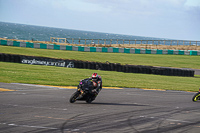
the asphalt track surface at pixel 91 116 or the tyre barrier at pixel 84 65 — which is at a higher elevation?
the tyre barrier at pixel 84 65

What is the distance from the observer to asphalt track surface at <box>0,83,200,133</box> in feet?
27.1

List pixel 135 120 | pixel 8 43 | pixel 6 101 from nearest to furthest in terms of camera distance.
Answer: pixel 135 120 → pixel 6 101 → pixel 8 43

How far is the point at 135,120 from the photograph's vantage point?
385 inches

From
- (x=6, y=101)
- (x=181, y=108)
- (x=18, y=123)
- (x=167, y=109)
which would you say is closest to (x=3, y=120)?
(x=18, y=123)

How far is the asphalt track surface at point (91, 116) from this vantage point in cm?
827

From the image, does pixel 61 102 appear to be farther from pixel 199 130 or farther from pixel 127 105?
pixel 199 130

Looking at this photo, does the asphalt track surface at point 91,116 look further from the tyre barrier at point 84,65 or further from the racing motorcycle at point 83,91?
the tyre barrier at point 84,65

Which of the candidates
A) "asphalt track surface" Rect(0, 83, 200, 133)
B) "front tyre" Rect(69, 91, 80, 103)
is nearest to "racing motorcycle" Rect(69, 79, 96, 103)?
"front tyre" Rect(69, 91, 80, 103)

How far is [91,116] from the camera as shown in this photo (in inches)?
393

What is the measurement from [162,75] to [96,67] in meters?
6.51

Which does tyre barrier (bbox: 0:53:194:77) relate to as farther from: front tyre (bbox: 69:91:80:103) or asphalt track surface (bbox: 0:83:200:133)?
front tyre (bbox: 69:91:80:103)

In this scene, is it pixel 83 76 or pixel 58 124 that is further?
pixel 83 76

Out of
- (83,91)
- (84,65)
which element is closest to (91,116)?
(83,91)

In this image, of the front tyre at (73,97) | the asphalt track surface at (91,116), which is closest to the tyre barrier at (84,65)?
the asphalt track surface at (91,116)
